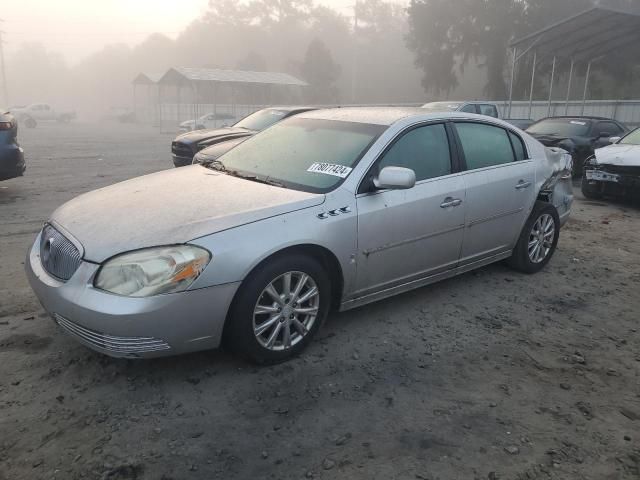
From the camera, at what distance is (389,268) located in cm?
390

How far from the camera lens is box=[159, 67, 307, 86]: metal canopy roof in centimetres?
3572

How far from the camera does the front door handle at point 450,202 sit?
414cm

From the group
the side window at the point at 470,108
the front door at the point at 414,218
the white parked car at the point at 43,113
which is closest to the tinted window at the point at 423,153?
the front door at the point at 414,218

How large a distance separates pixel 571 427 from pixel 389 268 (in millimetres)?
1545

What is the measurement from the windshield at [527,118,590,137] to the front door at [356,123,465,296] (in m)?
9.05

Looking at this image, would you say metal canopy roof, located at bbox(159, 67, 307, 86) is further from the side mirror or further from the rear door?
→ the side mirror

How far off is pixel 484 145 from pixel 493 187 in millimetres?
409

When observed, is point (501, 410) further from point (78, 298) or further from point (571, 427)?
point (78, 298)

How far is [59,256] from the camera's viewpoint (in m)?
3.25

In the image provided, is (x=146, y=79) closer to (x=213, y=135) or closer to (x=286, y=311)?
(x=213, y=135)

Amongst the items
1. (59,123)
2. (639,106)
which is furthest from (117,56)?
(639,106)

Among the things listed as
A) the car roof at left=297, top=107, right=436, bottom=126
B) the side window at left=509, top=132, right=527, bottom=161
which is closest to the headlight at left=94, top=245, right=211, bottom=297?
the car roof at left=297, top=107, right=436, bottom=126

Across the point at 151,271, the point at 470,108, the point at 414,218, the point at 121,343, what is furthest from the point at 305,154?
the point at 470,108

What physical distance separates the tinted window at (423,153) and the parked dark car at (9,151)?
666cm
